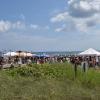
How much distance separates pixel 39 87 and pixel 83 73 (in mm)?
5774

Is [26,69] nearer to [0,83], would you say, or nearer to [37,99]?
[0,83]

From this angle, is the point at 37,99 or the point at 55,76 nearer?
the point at 37,99

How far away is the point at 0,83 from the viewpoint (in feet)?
36.5

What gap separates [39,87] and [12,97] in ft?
5.55

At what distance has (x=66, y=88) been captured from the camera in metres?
11.7

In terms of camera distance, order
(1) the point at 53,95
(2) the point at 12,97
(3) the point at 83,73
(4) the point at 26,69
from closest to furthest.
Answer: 1. (2) the point at 12,97
2. (1) the point at 53,95
3. (4) the point at 26,69
4. (3) the point at 83,73

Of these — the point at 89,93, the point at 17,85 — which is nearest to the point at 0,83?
the point at 17,85

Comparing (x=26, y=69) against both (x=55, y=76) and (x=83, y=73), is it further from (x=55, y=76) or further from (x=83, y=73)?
(x=83, y=73)

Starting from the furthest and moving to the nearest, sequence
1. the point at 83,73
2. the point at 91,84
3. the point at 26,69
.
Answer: the point at 83,73
the point at 26,69
the point at 91,84

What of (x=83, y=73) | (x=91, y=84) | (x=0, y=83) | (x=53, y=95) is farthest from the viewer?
(x=83, y=73)

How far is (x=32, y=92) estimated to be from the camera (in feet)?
34.1

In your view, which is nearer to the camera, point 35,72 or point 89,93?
point 89,93

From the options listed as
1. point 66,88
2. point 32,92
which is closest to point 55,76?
point 66,88

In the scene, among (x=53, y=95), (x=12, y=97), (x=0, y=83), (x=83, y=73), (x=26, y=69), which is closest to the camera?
(x=12, y=97)
